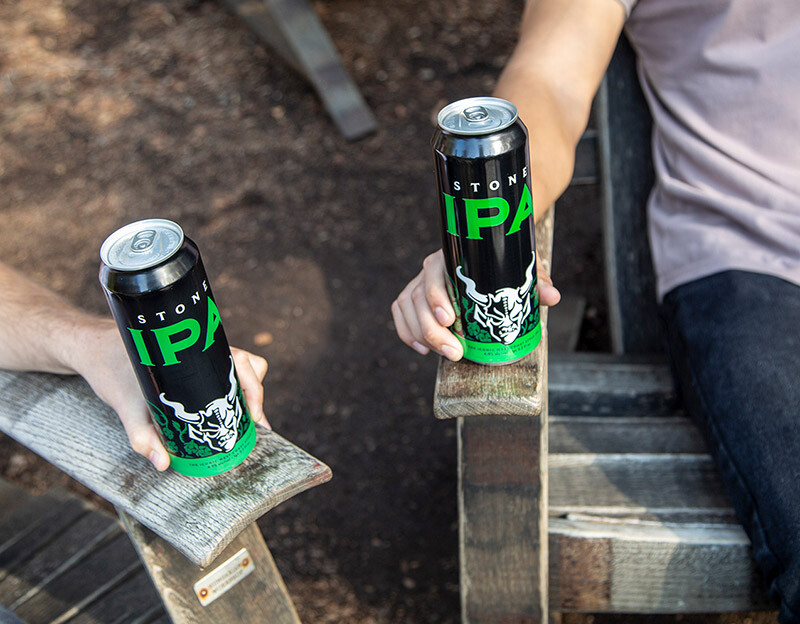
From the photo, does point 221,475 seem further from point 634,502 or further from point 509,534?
point 634,502

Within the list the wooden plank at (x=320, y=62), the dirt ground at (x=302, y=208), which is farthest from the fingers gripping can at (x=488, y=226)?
the wooden plank at (x=320, y=62)

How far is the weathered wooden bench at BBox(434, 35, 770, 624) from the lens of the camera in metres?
1.38

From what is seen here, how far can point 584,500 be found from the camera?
1.64 metres

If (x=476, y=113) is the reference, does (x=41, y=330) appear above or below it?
below

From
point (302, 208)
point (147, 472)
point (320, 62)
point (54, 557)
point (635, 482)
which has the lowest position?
point (302, 208)

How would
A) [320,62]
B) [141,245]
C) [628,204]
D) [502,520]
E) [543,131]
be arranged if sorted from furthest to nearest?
[320,62]
[628,204]
[543,131]
[502,520]
[141,245]

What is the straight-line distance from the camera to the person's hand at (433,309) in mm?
1250

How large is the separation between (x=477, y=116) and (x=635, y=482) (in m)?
0.90

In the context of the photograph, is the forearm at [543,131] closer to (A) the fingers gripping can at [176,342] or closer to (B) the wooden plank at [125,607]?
(A) the fingers gripping can at [176,342]

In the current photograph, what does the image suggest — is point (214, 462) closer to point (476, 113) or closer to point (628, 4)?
point (476, 113)

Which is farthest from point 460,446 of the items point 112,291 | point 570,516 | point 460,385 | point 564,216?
point 564,216

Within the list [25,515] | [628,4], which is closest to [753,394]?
[628,4]

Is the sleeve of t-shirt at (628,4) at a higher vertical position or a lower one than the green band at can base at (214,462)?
higher

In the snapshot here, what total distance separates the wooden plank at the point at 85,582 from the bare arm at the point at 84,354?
55 centimetres
